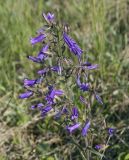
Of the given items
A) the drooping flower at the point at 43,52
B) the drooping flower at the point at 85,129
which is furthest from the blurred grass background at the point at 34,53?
the drooping flower at the point at 43,52

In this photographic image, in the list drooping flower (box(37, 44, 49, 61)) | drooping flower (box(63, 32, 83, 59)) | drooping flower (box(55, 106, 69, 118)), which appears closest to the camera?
drooping flower (box(63, 32, 83, 59))

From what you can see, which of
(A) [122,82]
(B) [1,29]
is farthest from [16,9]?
(A) [122,82]

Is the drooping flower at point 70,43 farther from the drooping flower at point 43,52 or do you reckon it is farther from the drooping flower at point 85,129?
the drooping flower at point 85,129

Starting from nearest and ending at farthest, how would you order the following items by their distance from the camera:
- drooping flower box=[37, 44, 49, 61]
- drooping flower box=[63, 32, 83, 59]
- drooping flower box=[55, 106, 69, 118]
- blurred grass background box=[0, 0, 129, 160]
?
drooping flower box=[63, 32, 83, 59] < drooping flower box=[37, 44, 49, 61] < drooping flower box=[55, 106, 69, 118] < blurred grass background box=[0, 0, 129, 160]

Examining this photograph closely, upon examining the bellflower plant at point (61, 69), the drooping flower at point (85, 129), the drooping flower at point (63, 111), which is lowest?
the drooping flower at point (85, 129)

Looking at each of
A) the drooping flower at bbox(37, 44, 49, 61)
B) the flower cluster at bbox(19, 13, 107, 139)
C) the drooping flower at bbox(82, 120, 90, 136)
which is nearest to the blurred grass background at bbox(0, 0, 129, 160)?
the drooping flower at bbox(82, 120, 90, 136)

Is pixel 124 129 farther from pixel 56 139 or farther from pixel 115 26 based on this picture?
pixel 115 26

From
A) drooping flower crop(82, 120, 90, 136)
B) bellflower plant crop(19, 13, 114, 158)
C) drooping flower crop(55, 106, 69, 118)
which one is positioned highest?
bellflower plant crop(19, 13, 114, 158)

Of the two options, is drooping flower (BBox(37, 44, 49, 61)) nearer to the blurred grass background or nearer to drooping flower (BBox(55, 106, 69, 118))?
drooping flower (BBox(55, 106, 69, 118))
